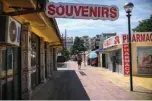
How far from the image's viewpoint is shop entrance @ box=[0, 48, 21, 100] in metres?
9.71

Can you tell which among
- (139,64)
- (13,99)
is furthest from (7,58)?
(139,64)

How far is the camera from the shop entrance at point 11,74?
9.71 metres

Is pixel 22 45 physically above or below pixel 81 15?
below

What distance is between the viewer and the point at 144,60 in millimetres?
27031

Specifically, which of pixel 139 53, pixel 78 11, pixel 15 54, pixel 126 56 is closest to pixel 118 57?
pixel 126 56

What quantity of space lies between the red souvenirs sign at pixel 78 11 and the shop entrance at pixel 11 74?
193 cm

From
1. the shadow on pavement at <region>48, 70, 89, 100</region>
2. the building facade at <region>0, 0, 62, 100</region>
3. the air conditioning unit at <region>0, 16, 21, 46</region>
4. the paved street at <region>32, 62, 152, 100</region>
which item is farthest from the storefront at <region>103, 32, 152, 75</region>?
the air conditioning unit at <region>0, 16, 21, 46</region>

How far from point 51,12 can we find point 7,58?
79.9 inches

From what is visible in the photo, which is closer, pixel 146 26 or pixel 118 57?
pixel 118 57

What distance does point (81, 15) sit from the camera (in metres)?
9.98

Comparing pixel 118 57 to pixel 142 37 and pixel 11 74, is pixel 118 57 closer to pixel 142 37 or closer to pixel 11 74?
pixel 142 37

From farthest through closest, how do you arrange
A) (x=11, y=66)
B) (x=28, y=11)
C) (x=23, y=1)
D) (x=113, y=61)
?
(x=113, y=61)
(x=11, y=66)
(x=28, y=11)
(x=23, y=1)

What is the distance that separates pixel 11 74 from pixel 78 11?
10.4 ft

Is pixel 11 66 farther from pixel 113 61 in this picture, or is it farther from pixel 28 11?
pixel 113 61
